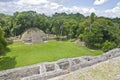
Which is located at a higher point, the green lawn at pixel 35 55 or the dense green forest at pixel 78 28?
the dense green forest at pixel 78 28

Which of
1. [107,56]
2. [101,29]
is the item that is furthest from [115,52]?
[101,29]

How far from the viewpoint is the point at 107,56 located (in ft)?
62.5

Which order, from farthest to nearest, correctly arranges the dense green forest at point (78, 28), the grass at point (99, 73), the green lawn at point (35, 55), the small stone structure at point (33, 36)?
the small stone structure at point (33, 36) → the dense green forest at point (78, 28) → the green lawn at point (35, 55) → the grass at point (99, 73)

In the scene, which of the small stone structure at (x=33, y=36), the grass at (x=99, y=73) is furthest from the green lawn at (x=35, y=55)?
the grass at (x=99, y=73)

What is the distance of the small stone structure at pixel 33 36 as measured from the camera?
51681 mm

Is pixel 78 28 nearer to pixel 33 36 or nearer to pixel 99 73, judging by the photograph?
pixel 33 36

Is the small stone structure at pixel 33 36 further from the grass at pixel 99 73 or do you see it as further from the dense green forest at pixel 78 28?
the grass at pixel 99 73

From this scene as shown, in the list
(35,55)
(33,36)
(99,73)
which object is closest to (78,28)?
(33,36)

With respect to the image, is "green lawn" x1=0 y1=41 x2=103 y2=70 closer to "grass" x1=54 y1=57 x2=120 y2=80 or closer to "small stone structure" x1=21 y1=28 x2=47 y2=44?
"small stone structure" x1=21 y1=28 x2=47 y2=44

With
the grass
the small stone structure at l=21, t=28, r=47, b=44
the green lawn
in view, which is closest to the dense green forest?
the small stone structure at l=21, t=28, r=47, b=44

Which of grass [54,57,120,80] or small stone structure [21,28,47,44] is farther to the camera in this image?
small stone structure [21,28,47,44]

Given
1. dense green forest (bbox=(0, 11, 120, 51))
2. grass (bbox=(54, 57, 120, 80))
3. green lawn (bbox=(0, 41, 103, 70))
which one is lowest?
green lawn (bbox=(0, 41, 103, 70))

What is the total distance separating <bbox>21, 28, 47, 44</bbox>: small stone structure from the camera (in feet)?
170

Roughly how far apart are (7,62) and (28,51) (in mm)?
9955
